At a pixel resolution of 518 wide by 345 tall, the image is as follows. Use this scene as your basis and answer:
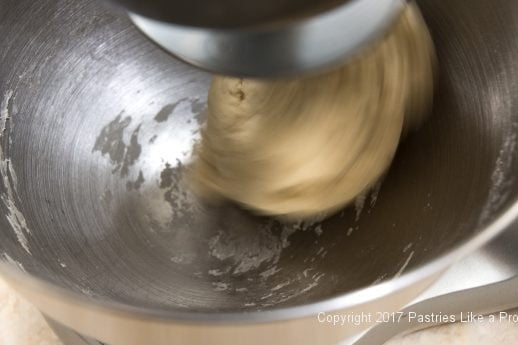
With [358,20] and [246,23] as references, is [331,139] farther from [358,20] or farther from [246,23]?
[246,23]

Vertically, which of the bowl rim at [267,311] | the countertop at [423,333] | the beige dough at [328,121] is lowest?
the bowl rim at [267,311]

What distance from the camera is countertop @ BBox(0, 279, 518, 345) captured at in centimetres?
88

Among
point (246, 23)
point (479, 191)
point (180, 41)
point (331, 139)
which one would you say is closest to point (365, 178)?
point (331, 139)

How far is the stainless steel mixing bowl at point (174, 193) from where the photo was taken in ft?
2.20

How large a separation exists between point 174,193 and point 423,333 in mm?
388

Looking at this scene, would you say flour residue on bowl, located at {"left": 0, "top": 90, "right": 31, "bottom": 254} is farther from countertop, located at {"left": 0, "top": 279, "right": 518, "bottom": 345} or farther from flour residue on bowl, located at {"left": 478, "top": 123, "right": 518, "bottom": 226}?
flour residue on bowl, located at {"left": 478, "top": 123, "right": 518, "bottom": 226}

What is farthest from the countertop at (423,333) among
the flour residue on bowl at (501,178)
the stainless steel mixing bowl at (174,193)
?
the flour residue on bowl at (501,178)

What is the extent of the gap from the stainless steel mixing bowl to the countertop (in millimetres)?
160

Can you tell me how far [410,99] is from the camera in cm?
82

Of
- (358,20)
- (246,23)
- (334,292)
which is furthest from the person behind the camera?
(334,292)

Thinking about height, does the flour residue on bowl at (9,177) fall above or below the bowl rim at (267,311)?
above

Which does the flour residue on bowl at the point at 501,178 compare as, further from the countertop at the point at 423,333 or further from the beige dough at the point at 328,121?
the countertop at the point at 423,333

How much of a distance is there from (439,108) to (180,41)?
0.33m

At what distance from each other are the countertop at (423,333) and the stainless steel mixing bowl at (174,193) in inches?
6.3
